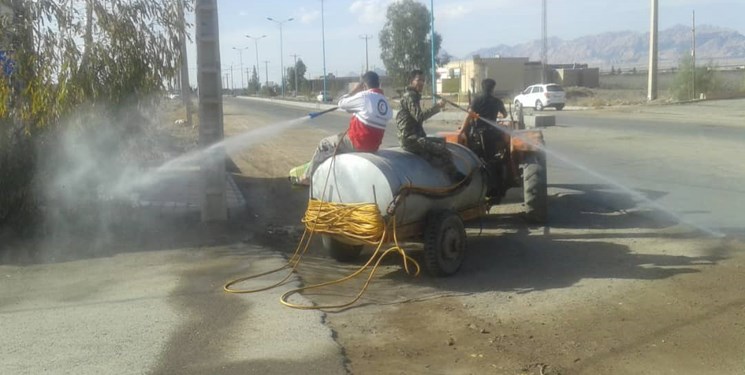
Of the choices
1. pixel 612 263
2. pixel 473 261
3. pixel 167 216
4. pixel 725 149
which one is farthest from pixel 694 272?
pixel 725 149

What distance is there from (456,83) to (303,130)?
37625mm

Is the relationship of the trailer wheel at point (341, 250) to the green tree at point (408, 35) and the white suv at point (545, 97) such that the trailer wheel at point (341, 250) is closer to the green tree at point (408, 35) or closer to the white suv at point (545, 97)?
the white suv at point (545, 97)

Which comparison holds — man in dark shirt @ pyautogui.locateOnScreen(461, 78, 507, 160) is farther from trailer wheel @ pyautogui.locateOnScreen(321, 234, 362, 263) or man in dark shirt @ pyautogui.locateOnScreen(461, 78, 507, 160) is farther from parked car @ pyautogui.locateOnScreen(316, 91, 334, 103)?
parked car @ pyautogui.locateOnScreen(316, 91, 334, 103)

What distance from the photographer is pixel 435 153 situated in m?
8.95

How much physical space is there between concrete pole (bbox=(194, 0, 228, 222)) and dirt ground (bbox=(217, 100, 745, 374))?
0.79 metres

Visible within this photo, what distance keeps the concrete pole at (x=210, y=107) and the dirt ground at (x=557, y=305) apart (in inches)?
31.3

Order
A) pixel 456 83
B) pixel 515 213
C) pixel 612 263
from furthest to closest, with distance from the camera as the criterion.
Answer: pixel 456 83
pixel 515 213
pixel 612 263

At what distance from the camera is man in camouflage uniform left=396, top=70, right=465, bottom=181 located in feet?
28.7

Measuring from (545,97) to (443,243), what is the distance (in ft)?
133

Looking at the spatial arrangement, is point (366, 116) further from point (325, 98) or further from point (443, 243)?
point (325, 98)

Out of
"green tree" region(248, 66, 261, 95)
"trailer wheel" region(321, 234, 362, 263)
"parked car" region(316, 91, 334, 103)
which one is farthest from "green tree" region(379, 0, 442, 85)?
"green tree" region(248, 66, 261, 95)

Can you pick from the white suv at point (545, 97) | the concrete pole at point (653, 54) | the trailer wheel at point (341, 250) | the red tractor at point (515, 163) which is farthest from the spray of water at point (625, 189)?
the concrete pole at point (653, 54)

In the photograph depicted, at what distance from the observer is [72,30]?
1018 centimetres

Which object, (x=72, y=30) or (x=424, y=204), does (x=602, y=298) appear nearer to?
(x=424, y=204)
